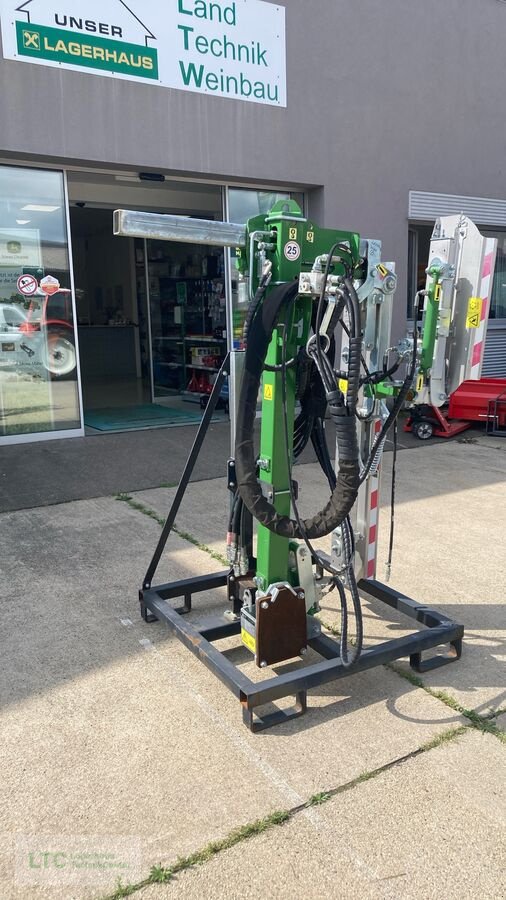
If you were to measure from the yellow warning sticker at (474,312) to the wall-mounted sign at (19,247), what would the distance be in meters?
5.81

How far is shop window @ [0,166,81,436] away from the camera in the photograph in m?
7.52

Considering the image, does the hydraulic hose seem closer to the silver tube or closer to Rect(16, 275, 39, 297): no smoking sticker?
the silver tube

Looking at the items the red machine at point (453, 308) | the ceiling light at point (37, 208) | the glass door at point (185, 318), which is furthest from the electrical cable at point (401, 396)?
the glass door at point (185, 318)

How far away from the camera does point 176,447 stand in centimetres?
770

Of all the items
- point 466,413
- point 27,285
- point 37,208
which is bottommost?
point 466,413

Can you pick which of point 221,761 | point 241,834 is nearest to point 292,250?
point 221,761

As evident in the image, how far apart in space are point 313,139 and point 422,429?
395 centimetres

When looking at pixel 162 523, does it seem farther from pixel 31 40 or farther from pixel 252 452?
pixel 31 40

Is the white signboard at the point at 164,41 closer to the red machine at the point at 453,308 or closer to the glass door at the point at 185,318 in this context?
the glass door at the point at 185,318

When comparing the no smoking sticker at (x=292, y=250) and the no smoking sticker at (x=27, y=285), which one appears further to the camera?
the no smoking sticker at (x=27, y=285)

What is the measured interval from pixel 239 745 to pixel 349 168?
8.30m

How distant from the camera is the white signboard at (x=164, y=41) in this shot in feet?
22.8

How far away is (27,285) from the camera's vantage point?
25.1 ft

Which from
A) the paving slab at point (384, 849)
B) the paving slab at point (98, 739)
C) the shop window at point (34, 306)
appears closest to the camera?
the paving slab at point (384, 849)
